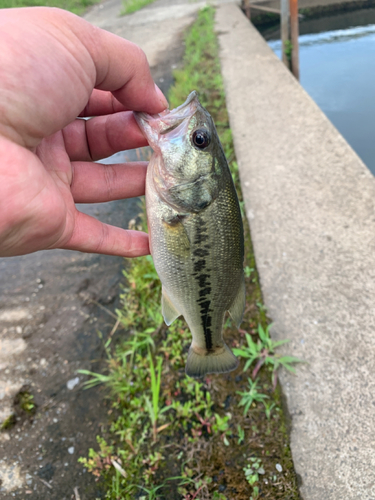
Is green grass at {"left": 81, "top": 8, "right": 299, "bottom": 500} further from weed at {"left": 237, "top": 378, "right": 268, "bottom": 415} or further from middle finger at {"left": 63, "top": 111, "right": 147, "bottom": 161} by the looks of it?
middle finger at {"left": 63, "top": 111, "right": 147, "bottom": 161}

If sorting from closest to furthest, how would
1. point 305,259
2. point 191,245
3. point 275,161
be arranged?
1. point 191,245
2. point 305,259
3. point 275,161

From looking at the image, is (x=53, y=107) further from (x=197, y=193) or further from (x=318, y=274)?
(x=318, y=274)

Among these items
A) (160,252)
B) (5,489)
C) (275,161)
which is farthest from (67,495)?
(275,161)

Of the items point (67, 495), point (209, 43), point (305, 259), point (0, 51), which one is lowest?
point (67, 495)

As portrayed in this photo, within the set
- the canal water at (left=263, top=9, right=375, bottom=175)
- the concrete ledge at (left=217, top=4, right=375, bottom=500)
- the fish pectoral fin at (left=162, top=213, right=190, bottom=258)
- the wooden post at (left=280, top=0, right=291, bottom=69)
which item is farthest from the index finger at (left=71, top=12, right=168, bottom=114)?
the wooden post at (left=280, top=0, right=291, bottom=69)

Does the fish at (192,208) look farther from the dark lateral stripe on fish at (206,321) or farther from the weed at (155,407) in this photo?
the weed at (155,407)

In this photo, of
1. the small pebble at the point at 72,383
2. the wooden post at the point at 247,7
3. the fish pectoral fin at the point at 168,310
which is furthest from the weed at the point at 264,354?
the wooden post at the point at 247,7

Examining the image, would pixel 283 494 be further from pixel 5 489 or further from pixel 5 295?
pixel 5 295

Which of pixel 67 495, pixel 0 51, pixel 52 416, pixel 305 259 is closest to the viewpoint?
pixel 0 51
